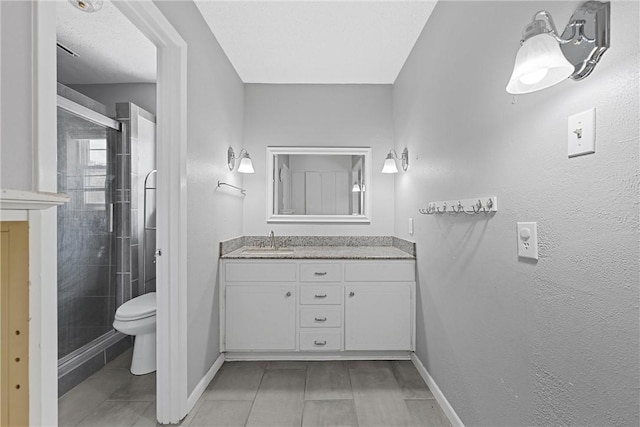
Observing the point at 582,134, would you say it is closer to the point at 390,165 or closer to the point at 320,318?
the point at 390,165

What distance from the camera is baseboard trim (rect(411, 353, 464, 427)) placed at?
1683mm

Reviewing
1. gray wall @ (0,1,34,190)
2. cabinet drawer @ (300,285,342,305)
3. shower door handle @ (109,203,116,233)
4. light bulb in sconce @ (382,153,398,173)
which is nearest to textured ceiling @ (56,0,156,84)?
shower door handle @ (109,203,116,233)

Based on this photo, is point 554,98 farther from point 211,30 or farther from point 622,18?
point 211,30

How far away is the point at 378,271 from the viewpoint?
2457 millimetres

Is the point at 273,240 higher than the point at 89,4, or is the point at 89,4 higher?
the point at 89,4

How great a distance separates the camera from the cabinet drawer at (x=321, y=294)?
2445mm

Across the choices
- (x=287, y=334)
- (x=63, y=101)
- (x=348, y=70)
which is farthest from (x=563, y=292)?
(x=63, y=101)

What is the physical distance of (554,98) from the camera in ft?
3.16

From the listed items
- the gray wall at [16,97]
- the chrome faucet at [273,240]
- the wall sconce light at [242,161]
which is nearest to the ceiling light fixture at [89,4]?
the gray wall at [16,97]

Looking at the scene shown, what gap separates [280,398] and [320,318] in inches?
24.8

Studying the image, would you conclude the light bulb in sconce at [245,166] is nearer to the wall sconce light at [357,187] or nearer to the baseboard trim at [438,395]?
the wall sconce light at [357,187]

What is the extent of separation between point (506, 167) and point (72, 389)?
276cm

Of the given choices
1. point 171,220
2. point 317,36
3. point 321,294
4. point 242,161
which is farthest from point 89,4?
point 321,294

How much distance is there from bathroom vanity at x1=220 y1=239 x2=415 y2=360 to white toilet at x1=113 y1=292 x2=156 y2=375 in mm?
474
